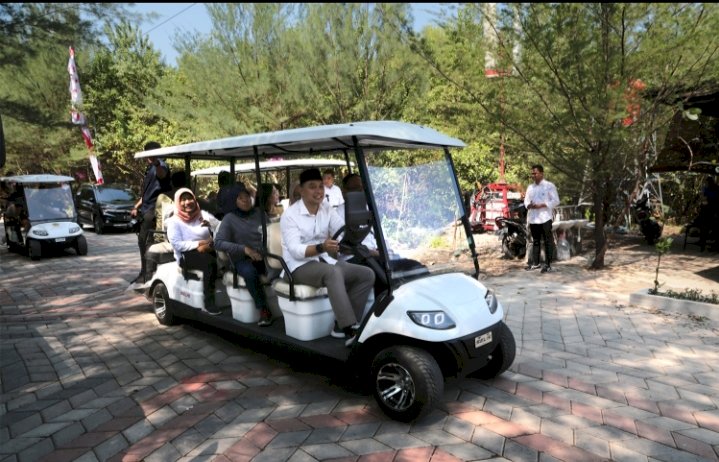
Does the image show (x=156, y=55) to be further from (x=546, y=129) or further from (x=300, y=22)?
(x=546, y=129)

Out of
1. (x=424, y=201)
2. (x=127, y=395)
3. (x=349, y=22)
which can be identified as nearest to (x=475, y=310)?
(x=424, y=201)

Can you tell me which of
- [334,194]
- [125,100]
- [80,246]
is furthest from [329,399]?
[125,100]

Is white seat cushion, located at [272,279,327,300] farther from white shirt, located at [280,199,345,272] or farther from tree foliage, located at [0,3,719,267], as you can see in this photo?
tree foliage, located at [0,3,719,267]

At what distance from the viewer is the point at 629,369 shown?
4203 millimetres

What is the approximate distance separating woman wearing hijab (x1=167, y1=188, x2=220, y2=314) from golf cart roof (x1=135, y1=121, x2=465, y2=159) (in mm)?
604

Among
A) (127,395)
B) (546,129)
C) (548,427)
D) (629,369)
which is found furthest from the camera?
(546,129)

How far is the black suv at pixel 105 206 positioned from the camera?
51.2ft

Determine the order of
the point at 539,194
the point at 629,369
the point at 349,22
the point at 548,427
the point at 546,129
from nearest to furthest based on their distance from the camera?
the point at 548,427 → the point at 629,369 → the point at 546,129 → the point at 539,194 → the point at 349,22

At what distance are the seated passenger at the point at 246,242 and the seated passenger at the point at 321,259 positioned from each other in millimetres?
464

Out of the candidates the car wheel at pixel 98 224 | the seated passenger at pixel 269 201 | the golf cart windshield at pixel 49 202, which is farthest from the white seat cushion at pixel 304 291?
the car wheel at pixel 98 224

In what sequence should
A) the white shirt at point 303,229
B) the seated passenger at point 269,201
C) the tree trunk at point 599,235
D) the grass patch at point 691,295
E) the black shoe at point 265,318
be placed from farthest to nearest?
1. the tree trunk at point 599,235
2. the grass patch at point 691,295
3. the seated passenger at point 269,201
4. the black shoe at point 265,318
5. the white shirt at point 303,229

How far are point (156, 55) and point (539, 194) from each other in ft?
67.1

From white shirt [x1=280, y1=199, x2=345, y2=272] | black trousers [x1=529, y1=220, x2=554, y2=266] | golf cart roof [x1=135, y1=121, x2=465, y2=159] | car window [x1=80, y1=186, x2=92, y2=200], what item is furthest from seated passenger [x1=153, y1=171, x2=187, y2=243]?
car window [x1=80, y1=186, x2=92, y2=200]

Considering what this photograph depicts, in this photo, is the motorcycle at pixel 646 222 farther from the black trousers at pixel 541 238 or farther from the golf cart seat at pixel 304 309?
the golf cart seat at pixel 304 309
